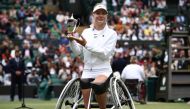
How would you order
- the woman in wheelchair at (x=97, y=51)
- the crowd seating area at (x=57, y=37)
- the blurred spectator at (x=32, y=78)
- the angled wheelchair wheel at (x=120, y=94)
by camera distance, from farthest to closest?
1. the crowd seating area at (x=57, y=37)
2. the blurred spectator at (x=32, y=78)
3. the woman in wheelchair at (x=97, y=51)
4. the angled wheelchair wheel at (x=120, y=94)

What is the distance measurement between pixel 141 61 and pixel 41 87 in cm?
524

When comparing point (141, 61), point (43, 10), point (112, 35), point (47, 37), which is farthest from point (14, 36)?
point (112, 35)

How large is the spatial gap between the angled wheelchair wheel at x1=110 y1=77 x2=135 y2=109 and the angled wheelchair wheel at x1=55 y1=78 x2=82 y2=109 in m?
0.55

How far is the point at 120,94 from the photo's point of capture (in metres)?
10.4

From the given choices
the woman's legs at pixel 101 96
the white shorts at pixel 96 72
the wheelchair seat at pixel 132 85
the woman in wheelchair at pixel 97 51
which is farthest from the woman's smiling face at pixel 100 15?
the wheelchair seat at pixel 132 85

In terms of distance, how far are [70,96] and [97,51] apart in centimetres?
74

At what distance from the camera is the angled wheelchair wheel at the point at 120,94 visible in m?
10.1

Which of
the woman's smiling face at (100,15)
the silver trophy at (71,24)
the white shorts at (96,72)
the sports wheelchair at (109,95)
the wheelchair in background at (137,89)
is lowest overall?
the wheelchair in background at (137,89)

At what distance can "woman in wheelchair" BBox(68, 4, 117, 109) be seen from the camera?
1040 cm

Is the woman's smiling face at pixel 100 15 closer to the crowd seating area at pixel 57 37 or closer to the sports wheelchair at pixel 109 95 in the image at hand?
the sports wheelchair at pixel 109 95

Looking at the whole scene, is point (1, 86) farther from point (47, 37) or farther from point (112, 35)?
point (112, 35)

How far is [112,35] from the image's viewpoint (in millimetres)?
10734

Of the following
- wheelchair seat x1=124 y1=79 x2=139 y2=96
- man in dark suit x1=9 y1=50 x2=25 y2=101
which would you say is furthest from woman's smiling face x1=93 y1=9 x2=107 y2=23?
man in dark suit x1=9 y1=50 x2=25 y2=101

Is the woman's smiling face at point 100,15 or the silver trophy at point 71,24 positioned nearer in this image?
the silver trophy at point 71,24
